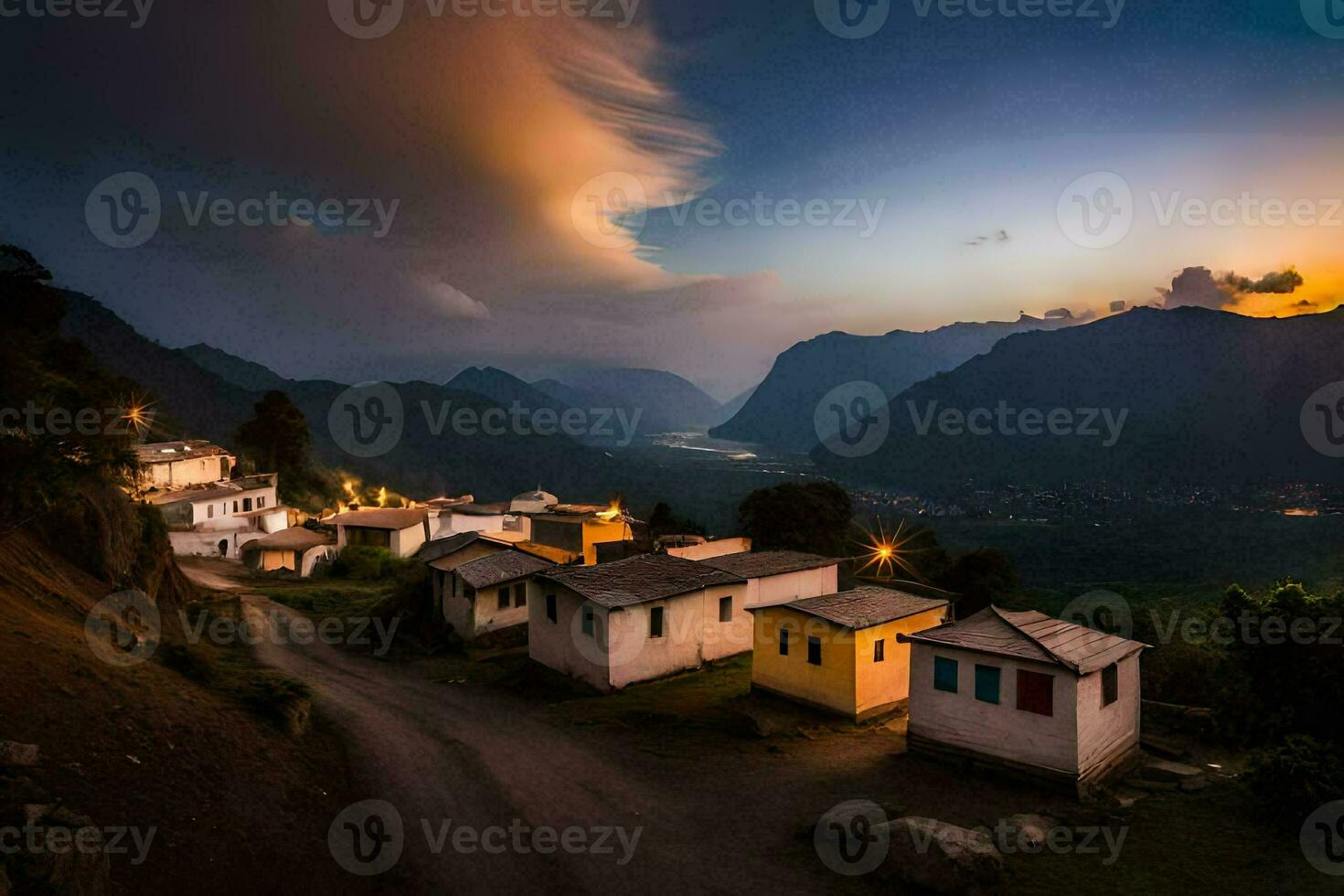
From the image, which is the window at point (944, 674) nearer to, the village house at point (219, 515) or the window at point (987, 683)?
the window at point (987, 683)

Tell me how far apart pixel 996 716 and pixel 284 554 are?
175 ft

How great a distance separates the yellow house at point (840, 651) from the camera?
69.9ft

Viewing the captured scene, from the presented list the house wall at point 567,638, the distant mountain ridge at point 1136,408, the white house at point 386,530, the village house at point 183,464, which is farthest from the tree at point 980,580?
the distant mountain ridge at point 1136,408

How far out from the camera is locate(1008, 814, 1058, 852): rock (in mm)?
13977

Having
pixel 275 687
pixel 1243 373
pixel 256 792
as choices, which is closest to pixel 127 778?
pixel 256 792

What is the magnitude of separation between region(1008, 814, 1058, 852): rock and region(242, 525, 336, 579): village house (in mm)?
51642

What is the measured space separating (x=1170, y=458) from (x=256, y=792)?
396ft

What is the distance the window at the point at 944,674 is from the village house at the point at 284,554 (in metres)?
48.9

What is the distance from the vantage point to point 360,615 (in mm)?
37656

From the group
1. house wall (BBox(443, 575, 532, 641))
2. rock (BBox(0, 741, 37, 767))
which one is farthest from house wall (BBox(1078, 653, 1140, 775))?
Result: house wall (BBox(443, 575, 532, 641))

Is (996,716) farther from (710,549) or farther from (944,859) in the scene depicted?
(710,549)

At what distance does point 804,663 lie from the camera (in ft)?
72.8

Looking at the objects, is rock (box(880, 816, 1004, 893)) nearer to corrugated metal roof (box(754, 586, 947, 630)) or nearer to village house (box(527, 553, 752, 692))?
corrugated metal roof (box(754, 586, 947, 630))

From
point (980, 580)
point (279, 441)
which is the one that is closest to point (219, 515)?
point (279, 441)
